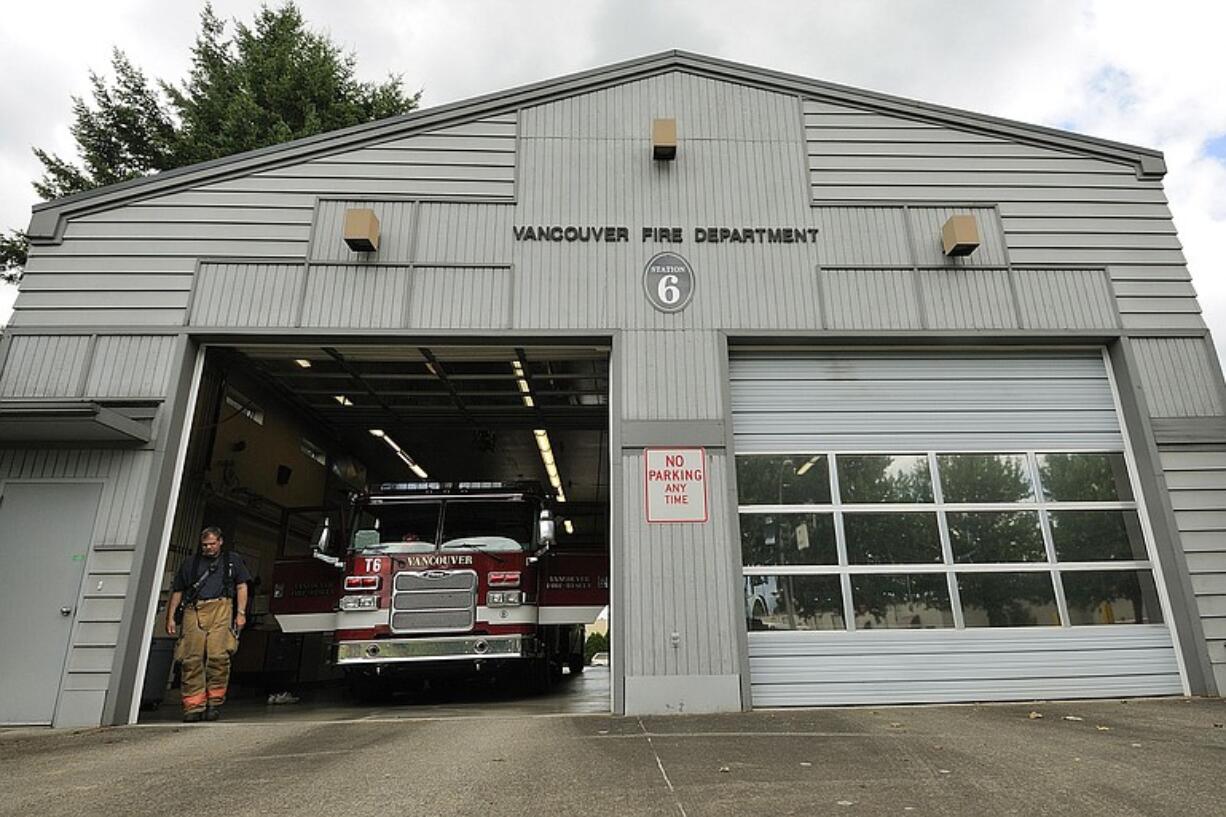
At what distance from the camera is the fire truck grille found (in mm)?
7629

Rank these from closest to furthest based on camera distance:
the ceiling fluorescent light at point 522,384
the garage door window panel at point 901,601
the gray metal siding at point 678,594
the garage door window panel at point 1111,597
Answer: the gray metal siding at point 678,594 → the garage door window panel at point 901,601 → the garage door window panel at point 1111,597 → the ceiling fluorescent light at point 522,384

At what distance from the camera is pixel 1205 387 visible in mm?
7348

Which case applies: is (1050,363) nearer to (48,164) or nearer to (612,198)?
(612,198)

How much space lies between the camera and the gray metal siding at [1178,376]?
7270 millimetres

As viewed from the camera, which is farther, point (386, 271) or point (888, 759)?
point (386, 271)

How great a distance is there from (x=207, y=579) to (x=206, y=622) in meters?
0.40

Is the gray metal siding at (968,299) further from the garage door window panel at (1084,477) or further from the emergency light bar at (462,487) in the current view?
the emergency light bar at (462,487)

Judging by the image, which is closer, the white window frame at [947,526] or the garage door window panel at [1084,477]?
the white window frame at [947,526]

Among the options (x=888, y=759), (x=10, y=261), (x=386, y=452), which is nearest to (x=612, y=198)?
(x=888, y=759)

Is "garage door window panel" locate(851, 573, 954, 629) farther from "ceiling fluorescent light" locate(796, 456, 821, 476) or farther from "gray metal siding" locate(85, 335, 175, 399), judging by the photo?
"gray metal siding" locate(85, 335, 175, 399)

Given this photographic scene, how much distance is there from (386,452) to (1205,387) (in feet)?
41.5

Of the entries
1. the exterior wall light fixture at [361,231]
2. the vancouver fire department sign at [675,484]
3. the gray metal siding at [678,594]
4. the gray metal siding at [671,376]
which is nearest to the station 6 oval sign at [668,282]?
the gray metal siding at [671,376]

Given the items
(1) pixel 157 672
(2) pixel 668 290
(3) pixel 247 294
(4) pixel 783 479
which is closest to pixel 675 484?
(4) pixel 783 479

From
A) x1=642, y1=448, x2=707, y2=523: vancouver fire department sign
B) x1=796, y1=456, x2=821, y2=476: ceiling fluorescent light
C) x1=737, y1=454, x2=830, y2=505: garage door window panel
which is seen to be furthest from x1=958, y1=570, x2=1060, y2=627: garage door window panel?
x1=642, y1=448, x2=707, y2=523: vancouver fire department sign
